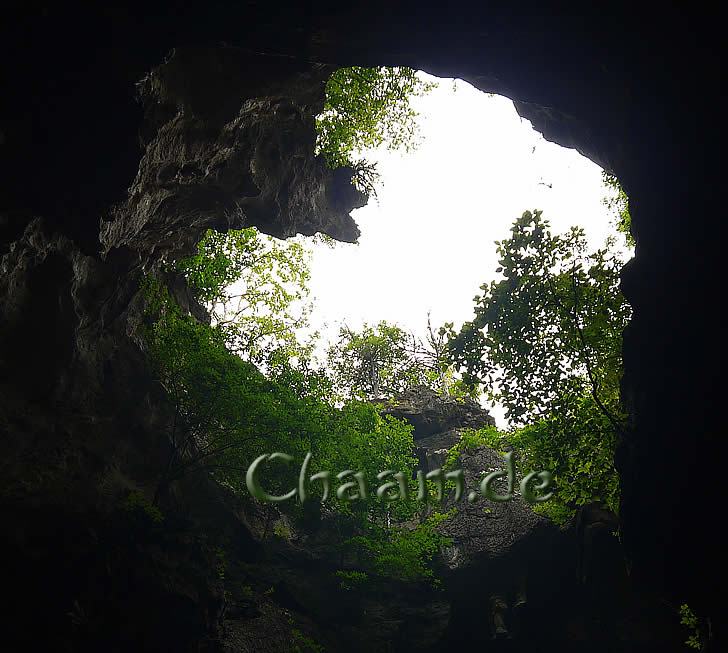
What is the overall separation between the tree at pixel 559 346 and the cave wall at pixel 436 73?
7.01 ft

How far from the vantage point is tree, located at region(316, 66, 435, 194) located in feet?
49.5

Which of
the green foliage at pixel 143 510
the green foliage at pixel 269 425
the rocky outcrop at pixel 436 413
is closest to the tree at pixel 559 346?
the green foliage at pixel 269 425

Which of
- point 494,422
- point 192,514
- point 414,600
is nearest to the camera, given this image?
point 192,514

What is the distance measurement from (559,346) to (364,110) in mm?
9559

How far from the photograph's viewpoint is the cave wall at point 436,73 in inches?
282

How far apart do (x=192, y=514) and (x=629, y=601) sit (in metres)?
13.1

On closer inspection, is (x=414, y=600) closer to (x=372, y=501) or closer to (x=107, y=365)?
(x=372, y=501)

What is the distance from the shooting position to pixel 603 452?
11.0 meters

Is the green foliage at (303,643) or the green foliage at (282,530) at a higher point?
the green foliage at (282,530)

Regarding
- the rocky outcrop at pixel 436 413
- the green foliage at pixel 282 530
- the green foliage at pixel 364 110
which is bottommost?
the green foliage at pixel 282 530
